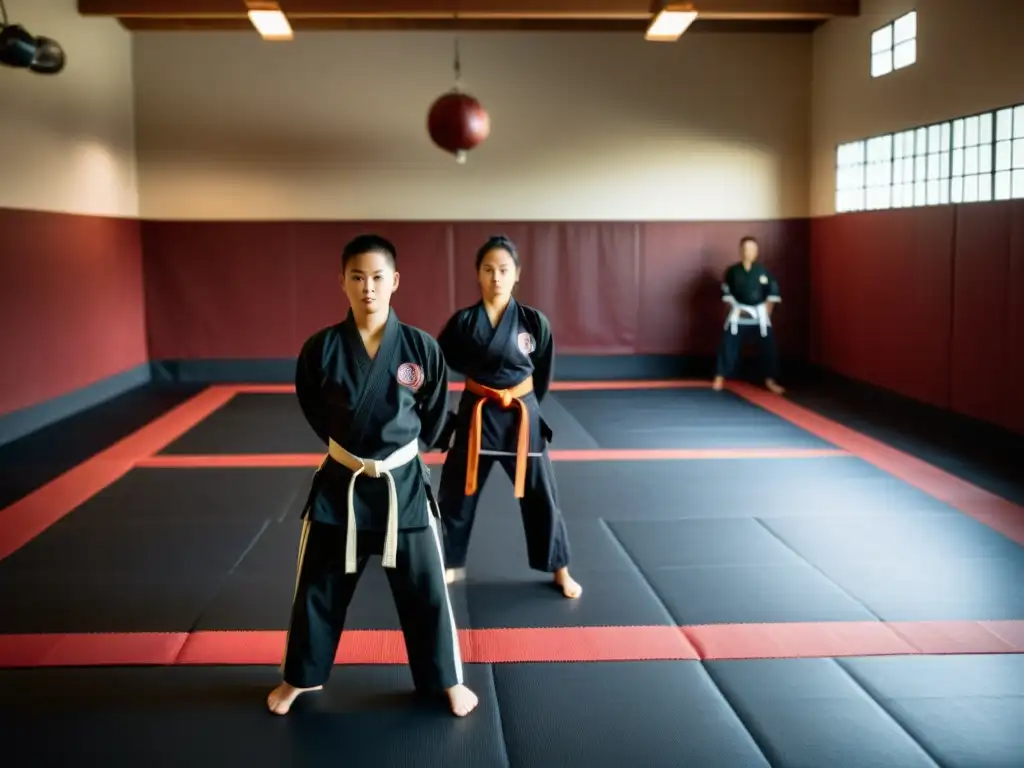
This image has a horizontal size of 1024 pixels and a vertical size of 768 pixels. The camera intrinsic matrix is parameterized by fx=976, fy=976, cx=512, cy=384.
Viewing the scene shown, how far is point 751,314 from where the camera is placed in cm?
857

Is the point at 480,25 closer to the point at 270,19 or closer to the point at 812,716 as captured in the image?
the point at 270,19

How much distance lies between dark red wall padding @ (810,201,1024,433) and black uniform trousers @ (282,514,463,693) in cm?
446

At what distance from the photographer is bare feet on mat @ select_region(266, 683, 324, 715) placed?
2590 mm

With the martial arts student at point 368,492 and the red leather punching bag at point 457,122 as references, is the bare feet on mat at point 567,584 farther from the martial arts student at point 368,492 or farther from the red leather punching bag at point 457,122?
the red leather punching bag at point 457,122

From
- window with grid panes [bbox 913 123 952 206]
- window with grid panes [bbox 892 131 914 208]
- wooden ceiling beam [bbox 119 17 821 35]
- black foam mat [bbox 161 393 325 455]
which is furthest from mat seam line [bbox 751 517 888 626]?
wooden ceiling beam [bbox 119 17 821 35]

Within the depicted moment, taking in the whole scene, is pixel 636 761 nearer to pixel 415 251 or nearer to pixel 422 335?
pixel 422 335

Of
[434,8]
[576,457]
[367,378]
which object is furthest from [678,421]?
[367,378]

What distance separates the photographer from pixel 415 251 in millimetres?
9156

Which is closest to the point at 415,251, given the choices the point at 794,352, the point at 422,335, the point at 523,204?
the point at 523,204

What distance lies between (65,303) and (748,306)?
217 inches

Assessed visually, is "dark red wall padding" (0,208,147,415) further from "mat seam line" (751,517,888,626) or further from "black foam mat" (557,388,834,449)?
"mat seam line" (751,517,888,626)

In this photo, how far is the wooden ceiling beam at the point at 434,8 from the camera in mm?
6887

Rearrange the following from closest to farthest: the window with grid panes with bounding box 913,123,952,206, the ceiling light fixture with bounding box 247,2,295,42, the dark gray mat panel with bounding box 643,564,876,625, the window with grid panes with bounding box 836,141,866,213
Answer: the dark gray mat panel with bounding box 643,564,876,625, the ceiling light fixture with bounding box 247,2,295,42, the window with grid panes with bounding box 913,123,952,206, the window with grid panes with bounding box 836,141,866,213

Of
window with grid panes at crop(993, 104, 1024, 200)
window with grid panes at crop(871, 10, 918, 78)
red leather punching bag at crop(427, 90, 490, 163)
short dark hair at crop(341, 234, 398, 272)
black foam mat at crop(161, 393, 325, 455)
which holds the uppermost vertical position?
window with grid panes at crop(871, 10, 918, 78)
